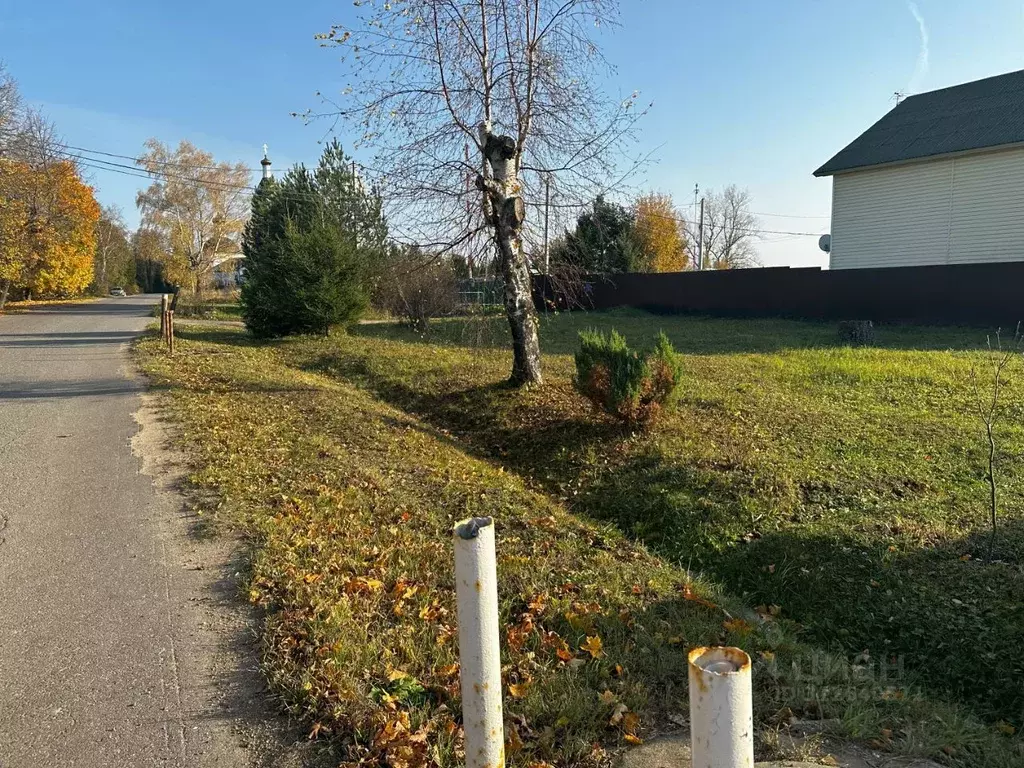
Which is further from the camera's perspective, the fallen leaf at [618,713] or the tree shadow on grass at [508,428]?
the tree shadow on grass at [508,428]

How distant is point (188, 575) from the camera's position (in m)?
4.14

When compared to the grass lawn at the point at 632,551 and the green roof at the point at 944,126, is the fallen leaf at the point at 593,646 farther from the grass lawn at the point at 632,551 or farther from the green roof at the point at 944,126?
the green roof at the point at 944,126

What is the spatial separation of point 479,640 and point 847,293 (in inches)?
812

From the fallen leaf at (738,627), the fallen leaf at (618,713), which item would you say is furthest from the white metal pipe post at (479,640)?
the fallen leaf at (738,627)

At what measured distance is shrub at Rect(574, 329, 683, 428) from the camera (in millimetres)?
7949

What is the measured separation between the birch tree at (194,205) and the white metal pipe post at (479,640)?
48.3 metres

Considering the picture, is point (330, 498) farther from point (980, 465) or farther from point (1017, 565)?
point (980, 465)

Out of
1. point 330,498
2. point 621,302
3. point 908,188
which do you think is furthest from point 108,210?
point 330,498

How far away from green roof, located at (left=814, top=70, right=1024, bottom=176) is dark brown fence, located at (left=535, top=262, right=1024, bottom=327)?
406 cm

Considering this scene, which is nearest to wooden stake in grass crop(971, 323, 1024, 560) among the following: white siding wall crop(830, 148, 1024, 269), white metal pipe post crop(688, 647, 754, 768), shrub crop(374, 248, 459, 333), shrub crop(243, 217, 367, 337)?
white metal pipe post crop(688, 647, 754, 768)

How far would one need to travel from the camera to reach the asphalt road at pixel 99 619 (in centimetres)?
269

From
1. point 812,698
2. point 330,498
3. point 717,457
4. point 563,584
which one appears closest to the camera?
point 812,698

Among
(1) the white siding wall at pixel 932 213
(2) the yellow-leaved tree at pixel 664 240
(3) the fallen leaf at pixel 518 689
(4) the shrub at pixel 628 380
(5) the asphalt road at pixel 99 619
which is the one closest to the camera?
(5) the asphalt road at pixel 99 619

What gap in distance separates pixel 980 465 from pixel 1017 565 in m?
2.01
